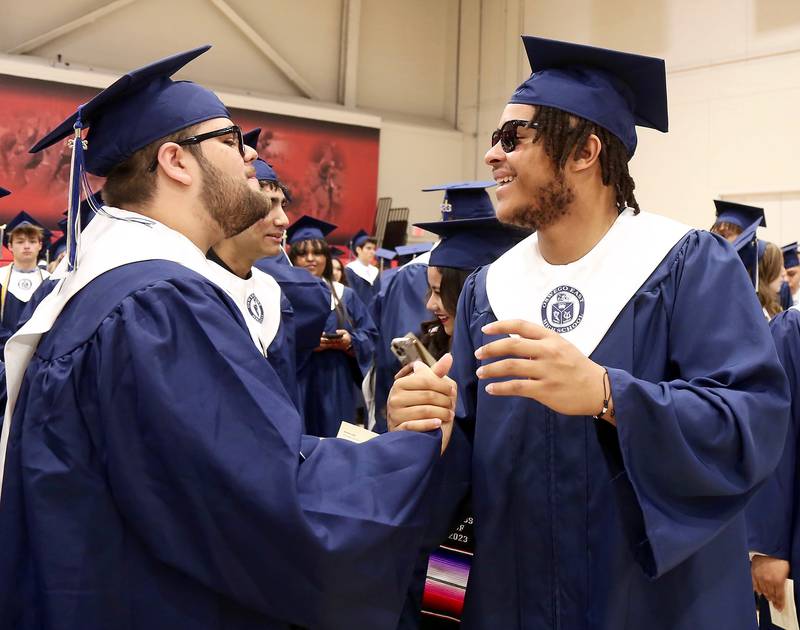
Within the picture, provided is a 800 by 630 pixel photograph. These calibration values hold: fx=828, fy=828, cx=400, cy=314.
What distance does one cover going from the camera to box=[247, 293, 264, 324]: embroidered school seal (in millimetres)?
4000

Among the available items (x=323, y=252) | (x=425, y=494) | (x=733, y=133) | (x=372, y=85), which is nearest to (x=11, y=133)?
(x=372, y=85)

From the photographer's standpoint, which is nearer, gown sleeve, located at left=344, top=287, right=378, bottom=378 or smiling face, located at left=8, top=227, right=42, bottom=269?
gown sleeve, located at left=344, top=287, right=378, bottom=378

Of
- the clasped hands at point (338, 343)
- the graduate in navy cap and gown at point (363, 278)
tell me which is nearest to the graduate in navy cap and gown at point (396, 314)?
the clasped hands at point (338, 343)

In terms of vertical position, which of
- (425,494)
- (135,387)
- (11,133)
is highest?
(11,133)

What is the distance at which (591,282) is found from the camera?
6.73ft

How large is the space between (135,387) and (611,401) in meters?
0.96

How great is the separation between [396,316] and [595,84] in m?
3.88

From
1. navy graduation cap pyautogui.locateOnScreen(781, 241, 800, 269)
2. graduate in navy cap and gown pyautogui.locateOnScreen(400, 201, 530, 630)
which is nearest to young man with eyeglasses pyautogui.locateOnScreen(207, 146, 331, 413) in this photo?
graduate in navy cap and gown pyautogui.locateOnScreen(400, 201, 530, 630)

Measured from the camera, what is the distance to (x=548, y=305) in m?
2.10

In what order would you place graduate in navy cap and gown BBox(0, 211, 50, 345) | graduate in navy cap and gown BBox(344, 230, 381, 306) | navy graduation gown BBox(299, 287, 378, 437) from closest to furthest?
1. navy graduation gown BBox(299, 287, 378, 437)
2. graduate in navy cap and gown BBox(0, 211, 50, 345)
3. graduate in navy cap and gown BBox(344, 230, 381, 306)

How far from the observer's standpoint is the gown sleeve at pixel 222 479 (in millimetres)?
1581

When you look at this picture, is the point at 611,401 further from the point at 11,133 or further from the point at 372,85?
the point at 372,85

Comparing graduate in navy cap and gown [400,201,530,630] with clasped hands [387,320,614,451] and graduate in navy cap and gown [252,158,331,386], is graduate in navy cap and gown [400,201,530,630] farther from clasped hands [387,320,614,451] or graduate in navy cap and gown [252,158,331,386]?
graduate in navy cap and gown [252,158,331,386]

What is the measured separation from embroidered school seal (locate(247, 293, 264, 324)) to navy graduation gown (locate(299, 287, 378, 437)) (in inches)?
64.0
